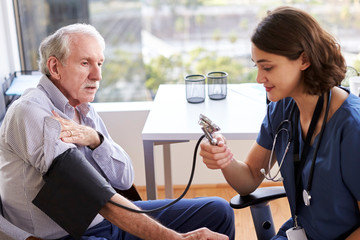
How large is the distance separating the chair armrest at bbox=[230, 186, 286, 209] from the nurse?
34 mm

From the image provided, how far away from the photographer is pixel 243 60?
10.8 ft

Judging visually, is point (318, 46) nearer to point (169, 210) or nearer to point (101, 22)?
point (169, 210)

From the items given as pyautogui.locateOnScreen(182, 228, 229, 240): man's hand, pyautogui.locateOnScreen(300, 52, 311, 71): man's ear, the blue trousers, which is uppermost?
pyautogui.locateOnScreen(300, 52, 311, 71): man's ear

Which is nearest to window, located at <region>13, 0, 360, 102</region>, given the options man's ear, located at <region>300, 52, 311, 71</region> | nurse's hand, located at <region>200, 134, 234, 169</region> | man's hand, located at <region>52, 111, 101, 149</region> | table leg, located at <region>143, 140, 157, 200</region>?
table leg, located at <region>143, 140, 157, 200</region>

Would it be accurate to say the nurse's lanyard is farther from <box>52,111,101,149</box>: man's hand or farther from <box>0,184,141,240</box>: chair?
<box>0,184,141,240</box>: chair

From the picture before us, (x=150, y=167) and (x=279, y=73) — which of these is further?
(x=150, y=167)

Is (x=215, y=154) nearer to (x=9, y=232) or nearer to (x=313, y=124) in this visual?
(x=313, y=124)

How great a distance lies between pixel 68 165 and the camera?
4.82ft

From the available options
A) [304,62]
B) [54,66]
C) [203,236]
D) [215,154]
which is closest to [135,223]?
[203,236]

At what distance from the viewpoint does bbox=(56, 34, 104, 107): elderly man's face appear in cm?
168

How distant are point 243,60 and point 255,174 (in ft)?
5.62

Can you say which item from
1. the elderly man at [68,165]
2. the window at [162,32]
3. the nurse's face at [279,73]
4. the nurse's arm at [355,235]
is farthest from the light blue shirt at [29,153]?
the window at [162,32]

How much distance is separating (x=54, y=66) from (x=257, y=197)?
789mm

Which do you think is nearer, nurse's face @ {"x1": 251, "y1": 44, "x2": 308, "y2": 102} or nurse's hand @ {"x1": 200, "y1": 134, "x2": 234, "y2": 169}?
nurse's face @ {"x1": 251, "y1": 44, "x2": 308, "y2": 102}
